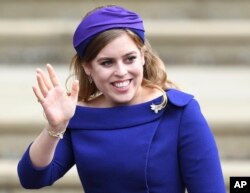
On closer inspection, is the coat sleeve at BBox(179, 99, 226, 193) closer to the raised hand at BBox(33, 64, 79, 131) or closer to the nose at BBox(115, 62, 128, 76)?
the nose at BBox(115, 62, 128, 76)

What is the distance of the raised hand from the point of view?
209 centimetres

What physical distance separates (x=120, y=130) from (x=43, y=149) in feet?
0.78

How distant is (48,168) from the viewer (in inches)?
86.1

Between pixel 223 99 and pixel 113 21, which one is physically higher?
pixel 113 21

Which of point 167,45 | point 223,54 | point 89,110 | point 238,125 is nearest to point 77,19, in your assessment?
point 167,45

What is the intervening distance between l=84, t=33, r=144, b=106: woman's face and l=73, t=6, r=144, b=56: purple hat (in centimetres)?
4

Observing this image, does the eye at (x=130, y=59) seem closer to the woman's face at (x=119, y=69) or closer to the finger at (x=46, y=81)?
the woman's face at (x=119, y=69)

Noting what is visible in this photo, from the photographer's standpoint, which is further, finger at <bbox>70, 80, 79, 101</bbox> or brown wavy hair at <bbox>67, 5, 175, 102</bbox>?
brown wavy hair at <bbox>67, 5, 175, 102</bbox>

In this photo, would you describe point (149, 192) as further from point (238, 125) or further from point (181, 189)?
point (238, 125)

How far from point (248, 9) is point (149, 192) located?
2.48 meters

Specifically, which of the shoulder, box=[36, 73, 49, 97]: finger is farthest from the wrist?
the shoulder

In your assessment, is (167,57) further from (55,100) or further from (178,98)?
(55,100)

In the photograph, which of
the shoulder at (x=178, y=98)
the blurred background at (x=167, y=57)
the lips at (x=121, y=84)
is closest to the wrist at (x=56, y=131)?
the lips at (x=121, y=84)

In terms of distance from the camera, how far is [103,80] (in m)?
2.20
